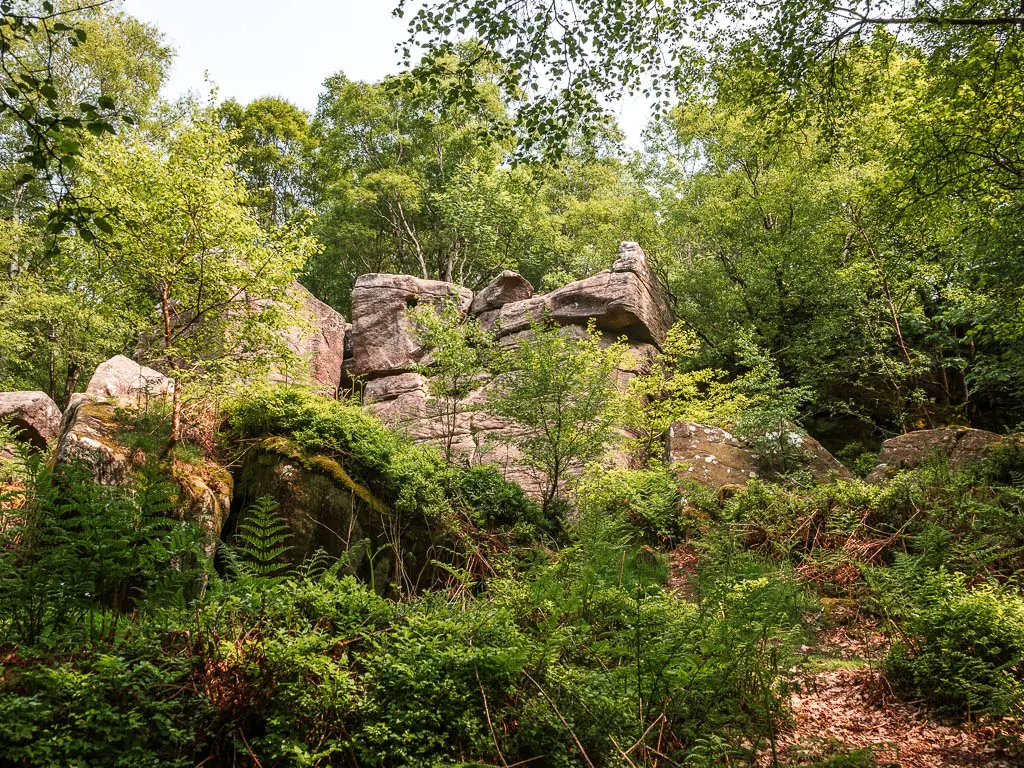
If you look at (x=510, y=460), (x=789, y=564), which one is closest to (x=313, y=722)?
(x=789, y=564)

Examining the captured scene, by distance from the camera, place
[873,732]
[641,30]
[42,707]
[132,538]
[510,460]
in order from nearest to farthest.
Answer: [42,707], [132,538], [873,732], [641,30], [510,460]

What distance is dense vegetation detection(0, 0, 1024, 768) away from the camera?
3.08 m

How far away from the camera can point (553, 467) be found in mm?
11773

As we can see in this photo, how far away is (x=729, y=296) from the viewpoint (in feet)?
62.2

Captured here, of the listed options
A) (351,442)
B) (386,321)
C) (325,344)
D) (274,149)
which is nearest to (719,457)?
(351,442)

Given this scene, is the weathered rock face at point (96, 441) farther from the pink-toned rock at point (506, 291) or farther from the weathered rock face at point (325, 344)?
the pink-toned rock at point (506, 291)

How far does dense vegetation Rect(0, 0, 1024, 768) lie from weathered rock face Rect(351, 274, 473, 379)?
6577 millimetres

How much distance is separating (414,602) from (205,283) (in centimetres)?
627

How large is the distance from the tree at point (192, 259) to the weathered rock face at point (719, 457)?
798 cm

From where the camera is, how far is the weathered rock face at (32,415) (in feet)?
40.1

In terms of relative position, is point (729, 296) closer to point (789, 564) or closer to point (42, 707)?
point (789, 564)

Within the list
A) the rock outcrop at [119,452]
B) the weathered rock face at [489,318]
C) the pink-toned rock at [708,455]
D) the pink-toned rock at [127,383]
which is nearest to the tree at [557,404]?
the pink-toned rock at [708,455]

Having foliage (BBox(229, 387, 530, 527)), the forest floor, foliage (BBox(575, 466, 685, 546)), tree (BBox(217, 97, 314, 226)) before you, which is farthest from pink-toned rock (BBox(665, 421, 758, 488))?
tree (BBox(217, 97, 314, 226))

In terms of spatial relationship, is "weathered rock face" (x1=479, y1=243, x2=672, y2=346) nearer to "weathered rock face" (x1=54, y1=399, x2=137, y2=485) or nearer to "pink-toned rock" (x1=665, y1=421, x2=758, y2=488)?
"pink-toned rock" (x1=665, y1=421, x2=758, y2=488)
